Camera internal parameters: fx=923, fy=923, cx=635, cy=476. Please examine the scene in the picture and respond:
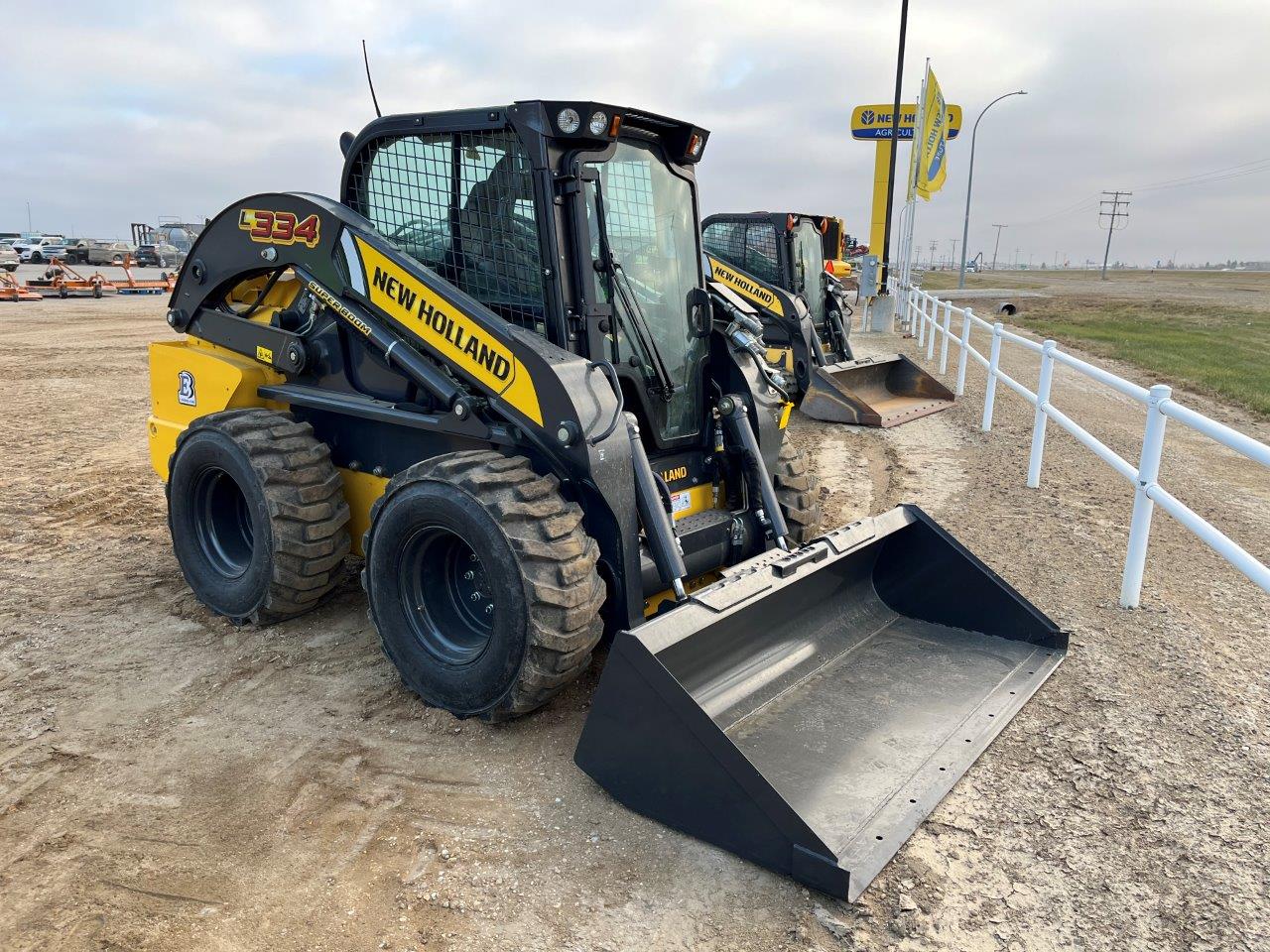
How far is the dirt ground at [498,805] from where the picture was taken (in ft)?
8.79

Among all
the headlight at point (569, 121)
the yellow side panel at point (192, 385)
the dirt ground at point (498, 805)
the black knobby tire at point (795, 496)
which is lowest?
the dirt ground at point (498, 805)

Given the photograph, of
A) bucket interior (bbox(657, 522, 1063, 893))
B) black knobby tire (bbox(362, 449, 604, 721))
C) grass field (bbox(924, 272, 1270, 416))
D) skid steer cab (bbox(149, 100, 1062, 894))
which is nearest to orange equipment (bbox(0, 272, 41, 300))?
skid steer cab (bbox(149, 100, 1062, 894))

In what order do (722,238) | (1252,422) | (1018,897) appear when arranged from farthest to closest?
(722,238)
(1252,422)
(1018,897)

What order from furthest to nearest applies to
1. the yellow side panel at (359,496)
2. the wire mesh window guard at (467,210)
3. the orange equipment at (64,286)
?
the orange equipment at (64,286)
the yellow side panel at (359,496)
the wire mesh window guard at (467,210)

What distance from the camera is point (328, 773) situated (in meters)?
3.48

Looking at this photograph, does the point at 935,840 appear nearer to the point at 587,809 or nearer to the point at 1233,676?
the point at 587,809

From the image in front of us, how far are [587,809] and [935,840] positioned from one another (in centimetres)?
117

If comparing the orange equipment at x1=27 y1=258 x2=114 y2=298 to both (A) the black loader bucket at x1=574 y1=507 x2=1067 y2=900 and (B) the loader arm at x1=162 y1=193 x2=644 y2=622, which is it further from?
(A) the black loader bucket at x1=574 y1=507 x2=1067 y2=900

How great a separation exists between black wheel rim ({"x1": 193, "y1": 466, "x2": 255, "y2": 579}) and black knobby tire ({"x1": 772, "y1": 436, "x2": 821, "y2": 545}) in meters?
2.84

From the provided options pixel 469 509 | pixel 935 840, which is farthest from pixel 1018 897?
pixel 469 509

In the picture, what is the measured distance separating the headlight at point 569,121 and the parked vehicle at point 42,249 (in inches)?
1899

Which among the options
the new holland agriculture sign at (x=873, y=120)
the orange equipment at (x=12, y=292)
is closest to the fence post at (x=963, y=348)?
the new holland agriculture sign at (x=873, y=120)

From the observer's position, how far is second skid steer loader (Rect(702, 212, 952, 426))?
10781mm

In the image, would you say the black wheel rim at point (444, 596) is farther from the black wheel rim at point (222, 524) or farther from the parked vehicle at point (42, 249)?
the parked vehicle at point (42, 249)
